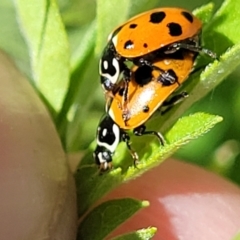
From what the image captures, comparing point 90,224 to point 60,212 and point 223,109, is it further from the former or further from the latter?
point 223,109

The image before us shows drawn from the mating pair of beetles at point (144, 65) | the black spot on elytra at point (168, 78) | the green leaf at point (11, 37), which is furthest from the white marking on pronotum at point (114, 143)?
the green leaf at point (11, 37)

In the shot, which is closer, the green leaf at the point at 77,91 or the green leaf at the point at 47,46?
the green leaf at the point at 47,46

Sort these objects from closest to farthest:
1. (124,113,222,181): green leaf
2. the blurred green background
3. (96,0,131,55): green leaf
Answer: (124,113,222,181): green leaf, (96,0,131,55): green leaf, the blurred green background

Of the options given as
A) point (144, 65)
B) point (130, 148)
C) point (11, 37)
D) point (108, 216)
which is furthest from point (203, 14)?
point (11, 37)

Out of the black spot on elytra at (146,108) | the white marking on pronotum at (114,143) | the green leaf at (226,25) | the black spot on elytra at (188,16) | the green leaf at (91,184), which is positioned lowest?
the white marking on pronotum at (114,143)

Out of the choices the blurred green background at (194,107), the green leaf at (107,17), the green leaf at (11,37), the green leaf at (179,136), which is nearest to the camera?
the green leaf at (179,136)

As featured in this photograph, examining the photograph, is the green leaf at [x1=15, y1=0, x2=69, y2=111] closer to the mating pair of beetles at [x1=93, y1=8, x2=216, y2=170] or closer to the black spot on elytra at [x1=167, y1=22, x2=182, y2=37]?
the mating pair of beetles at [x1=93, y1=8, x2=216, y2=170]

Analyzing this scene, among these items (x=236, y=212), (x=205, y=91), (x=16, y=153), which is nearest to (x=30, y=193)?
(x=16, y=153)

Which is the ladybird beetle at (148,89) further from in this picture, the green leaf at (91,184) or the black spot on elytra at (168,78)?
the green leaf at (91,184)

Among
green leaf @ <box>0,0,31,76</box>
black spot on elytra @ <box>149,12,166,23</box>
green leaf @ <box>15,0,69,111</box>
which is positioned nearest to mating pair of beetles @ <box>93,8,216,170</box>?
black spot on elytra @ <box>149,12,166,23</box>
